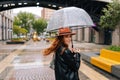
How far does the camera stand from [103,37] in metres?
54.1

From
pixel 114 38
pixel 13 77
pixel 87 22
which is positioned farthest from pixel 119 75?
pixel 114 38

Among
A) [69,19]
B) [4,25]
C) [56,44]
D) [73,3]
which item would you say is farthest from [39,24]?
[56,44]

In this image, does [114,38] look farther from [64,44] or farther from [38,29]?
[38,29]

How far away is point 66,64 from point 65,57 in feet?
0.38

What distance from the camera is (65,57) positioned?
450 centimetres

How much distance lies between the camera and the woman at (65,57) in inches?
177

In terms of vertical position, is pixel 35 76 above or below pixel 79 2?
below

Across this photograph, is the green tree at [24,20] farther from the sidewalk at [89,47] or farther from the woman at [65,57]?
the woman at [65,57]

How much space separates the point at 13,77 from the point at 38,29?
5018 inches

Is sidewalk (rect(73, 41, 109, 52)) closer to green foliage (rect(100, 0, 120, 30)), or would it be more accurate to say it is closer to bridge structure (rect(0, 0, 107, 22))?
green foliage (rect(100, 0, 120, 30))

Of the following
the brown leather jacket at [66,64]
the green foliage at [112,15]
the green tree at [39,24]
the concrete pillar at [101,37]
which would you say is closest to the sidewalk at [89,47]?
the green foliage at [112,15]

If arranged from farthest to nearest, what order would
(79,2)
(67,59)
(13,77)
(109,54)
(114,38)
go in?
(79,2) → (114,38) → (109,54) → (13,77) → (67,59)

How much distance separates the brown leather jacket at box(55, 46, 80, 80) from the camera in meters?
4.49

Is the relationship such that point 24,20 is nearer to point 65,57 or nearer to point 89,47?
point 89,47
